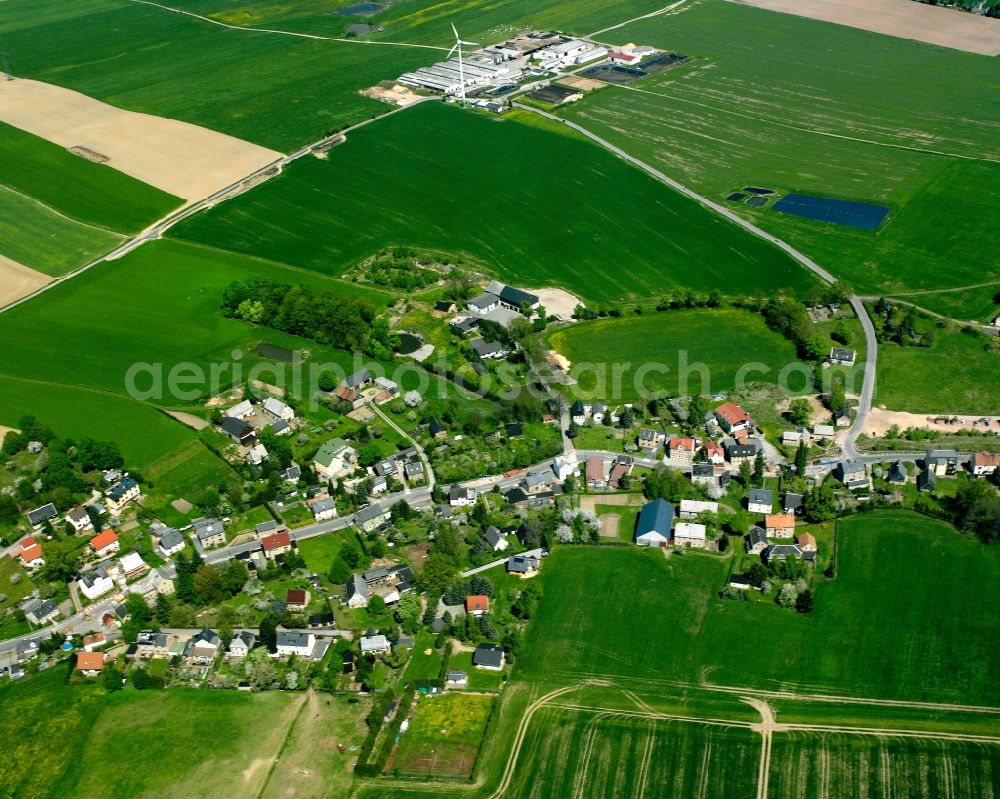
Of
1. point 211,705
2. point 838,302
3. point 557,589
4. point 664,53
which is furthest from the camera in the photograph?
point 664,53

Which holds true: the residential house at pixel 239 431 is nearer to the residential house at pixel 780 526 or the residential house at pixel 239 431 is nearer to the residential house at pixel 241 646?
the residential house at pixel 241 646

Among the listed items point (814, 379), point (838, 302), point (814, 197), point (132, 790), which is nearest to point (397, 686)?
point (132, 790)

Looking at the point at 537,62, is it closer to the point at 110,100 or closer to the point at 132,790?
the point at 110,100

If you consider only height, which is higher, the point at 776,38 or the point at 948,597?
the point at 776,38

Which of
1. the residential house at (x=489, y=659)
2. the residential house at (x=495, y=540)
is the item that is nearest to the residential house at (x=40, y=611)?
the residential house at (x=489, y=659)

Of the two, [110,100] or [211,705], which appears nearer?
[211,705]

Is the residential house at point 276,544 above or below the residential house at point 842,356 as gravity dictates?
below
